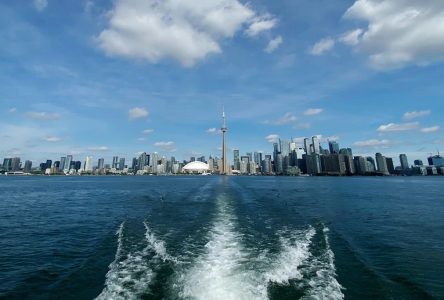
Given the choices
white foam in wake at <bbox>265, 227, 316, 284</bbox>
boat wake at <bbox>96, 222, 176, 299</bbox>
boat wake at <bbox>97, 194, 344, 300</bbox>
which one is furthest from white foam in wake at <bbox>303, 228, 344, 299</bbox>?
boat wake at <bbox>96, 222, 176, 299</bbox>

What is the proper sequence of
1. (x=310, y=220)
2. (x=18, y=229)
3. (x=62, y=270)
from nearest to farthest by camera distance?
(x=62, y=270), (x=18, y=229), (x=310, y=220)

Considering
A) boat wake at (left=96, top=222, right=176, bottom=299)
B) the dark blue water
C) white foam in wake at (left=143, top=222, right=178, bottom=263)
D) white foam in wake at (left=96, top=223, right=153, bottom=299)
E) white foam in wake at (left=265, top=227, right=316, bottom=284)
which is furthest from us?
white foam in wake at (left=143, top=222, right=178, bottom=263)

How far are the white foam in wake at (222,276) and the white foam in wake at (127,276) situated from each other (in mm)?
1946

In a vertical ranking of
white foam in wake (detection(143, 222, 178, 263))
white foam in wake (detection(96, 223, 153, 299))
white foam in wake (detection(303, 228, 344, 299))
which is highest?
white foam in wake (detection(143, 222, 178, 263))

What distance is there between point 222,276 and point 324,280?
5.06 meters

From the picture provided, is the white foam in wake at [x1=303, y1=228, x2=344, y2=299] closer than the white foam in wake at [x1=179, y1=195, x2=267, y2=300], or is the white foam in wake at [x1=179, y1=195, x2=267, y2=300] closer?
the white foam in wake at [x1=179, y1=195, x2=267, y2=300]

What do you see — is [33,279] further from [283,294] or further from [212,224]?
[212,224]

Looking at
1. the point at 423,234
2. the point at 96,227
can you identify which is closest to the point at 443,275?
the point at 423,234

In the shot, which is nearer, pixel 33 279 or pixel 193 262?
pixel 33 279

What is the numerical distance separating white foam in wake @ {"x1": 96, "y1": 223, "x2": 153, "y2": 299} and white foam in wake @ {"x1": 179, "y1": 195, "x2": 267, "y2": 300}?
1.95 meters

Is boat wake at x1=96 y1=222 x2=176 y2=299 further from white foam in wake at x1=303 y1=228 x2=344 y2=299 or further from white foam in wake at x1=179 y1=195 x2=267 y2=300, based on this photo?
white foam in wake at x1=303 y1=228 x2=344 y2=299

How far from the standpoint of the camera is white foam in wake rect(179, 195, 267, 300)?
40.3ft

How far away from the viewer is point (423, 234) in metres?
24.5

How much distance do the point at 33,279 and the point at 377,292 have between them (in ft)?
55.1
